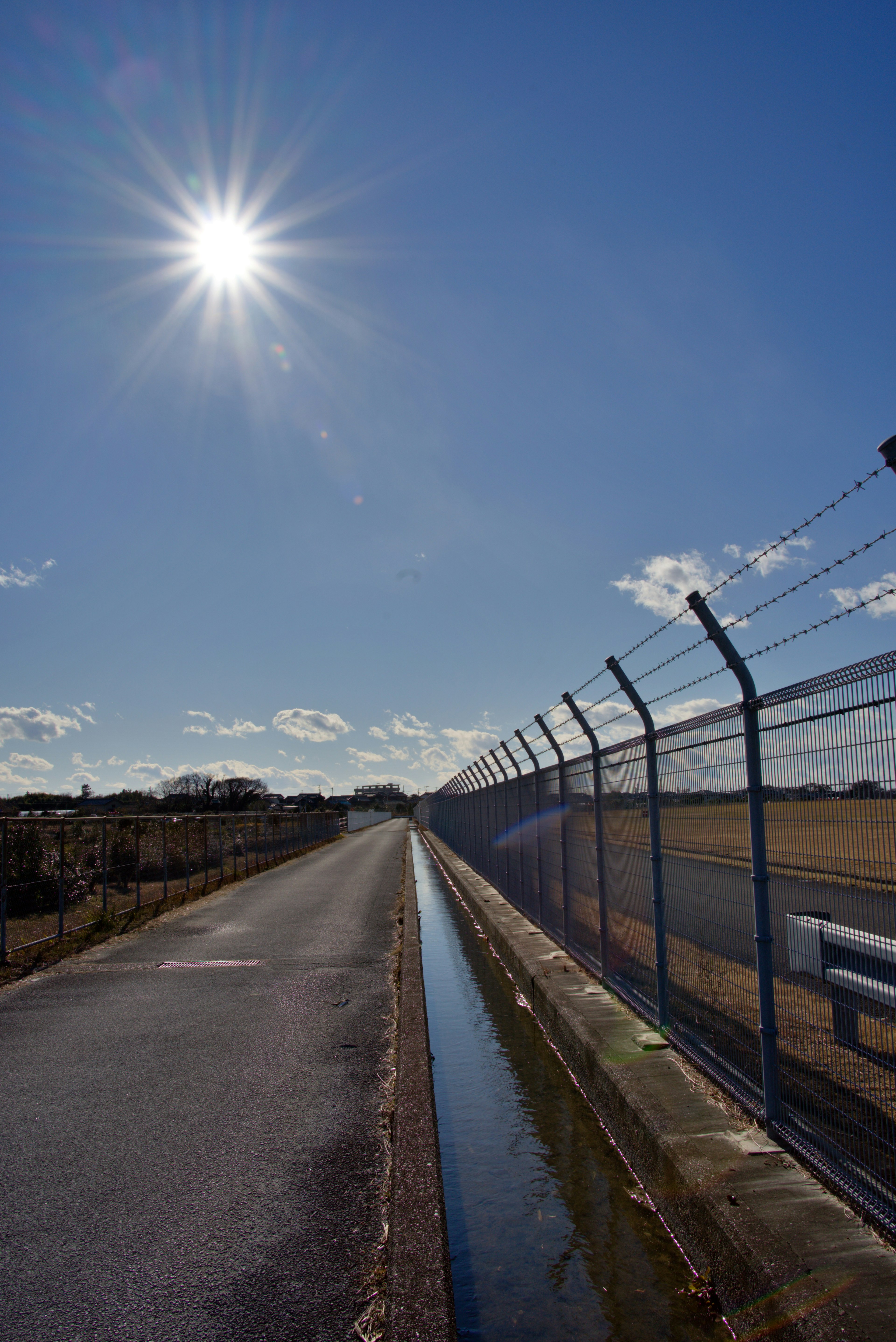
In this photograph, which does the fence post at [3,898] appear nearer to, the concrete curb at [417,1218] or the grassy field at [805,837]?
the concrete curb at [417,1218]

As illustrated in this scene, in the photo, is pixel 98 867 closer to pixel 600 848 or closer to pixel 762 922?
pixel 600 848

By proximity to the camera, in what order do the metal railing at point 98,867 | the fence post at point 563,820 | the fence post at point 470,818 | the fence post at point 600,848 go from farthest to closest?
the fence post at point 470,818
the metal railing at point 98,867
the fence post at point 563,820
the fence post at point 600,848

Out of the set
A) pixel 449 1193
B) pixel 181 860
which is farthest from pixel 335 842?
pixel 449 1193

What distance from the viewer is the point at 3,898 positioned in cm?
903

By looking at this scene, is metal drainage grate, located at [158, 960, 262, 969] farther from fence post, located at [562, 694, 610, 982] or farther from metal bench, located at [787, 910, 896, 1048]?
metal bench, located at [787, 910, 896, 1048]

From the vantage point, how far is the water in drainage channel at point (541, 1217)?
10.2 ft

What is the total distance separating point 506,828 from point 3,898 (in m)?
7.13

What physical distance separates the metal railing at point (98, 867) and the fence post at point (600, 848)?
6300 mm

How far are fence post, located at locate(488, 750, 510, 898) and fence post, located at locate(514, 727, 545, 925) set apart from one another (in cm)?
237

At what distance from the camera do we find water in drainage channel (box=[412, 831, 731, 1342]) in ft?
10.2

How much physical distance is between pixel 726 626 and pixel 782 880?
49.2 inches

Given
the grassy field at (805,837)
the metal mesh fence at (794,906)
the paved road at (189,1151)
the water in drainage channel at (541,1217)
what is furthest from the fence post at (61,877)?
the grassy field at (805,837)

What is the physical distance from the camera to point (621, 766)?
20.7 feet

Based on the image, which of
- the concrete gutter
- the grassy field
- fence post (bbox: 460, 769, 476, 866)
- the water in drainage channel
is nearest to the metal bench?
the grassy field
